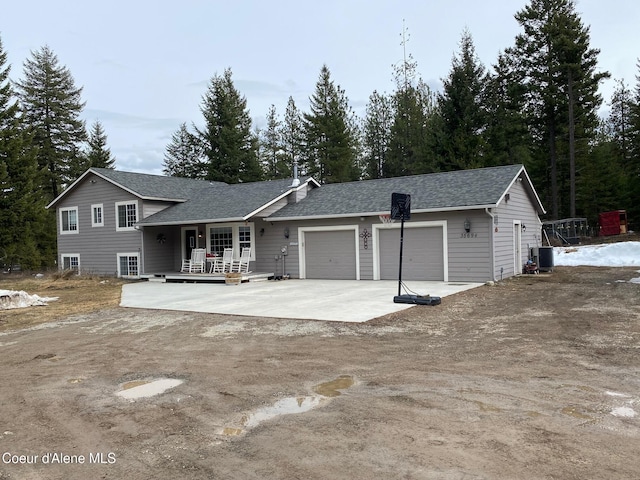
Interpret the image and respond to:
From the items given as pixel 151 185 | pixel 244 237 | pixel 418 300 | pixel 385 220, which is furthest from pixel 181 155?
pixel 418 300

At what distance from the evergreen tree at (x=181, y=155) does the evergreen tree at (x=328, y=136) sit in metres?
10.7

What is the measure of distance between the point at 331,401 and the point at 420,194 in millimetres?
12182

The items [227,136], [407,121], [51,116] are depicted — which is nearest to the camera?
[407,121]

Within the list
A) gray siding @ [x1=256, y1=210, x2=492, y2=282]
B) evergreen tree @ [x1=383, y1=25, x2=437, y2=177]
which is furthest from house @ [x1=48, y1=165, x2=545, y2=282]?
evergreen tree @ [x1=383, y1=25, x2=437, y2=177]

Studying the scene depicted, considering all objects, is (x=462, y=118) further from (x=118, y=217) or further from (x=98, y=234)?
(x=98, y=234)

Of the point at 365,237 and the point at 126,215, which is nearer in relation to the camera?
the point at 365,237

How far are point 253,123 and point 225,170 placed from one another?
236 inches

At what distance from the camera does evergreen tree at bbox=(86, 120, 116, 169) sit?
1468 inches

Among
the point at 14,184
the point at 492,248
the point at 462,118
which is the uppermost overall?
the point at 462,118

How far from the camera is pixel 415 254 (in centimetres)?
1518

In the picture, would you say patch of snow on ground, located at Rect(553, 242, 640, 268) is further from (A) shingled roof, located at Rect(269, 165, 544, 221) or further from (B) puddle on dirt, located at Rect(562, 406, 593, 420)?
(B) puddle on dirt, located at Rect(562, 406, 593, 420)

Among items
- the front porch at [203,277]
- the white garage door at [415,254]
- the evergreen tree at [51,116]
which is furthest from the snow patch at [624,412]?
the evergreen tree at [51,116]

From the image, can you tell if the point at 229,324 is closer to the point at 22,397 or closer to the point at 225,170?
the point at 22,397

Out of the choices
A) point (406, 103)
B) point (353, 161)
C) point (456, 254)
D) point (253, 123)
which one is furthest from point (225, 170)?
point (456, 254)
